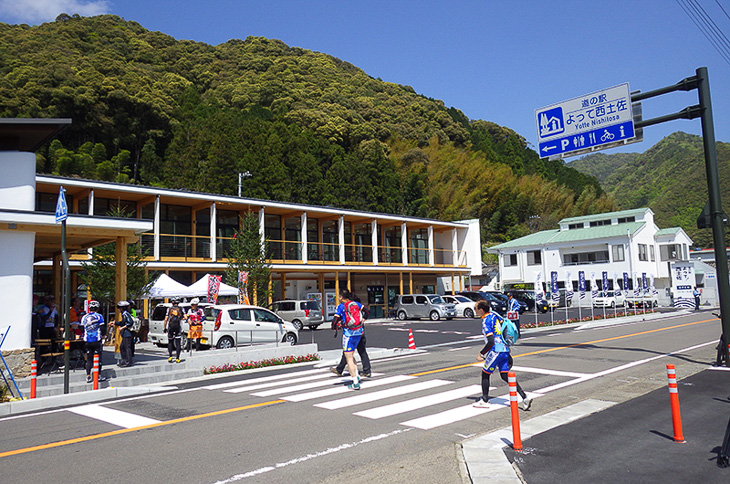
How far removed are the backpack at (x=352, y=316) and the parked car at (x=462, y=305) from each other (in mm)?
24482

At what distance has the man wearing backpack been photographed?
10328 millimetres

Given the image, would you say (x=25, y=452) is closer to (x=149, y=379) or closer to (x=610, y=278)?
(x=149, y=379)

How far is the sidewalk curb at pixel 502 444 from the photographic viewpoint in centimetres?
535

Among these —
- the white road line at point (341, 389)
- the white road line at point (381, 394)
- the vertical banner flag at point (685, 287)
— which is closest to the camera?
the white road line at point (381, 394)

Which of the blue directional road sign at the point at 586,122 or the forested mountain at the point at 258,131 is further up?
the forested mountain at the point at 258,131

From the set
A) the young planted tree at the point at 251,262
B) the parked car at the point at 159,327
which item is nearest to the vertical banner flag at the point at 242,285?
the young planted tree at the point at 251,262

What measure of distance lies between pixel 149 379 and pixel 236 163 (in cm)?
3623

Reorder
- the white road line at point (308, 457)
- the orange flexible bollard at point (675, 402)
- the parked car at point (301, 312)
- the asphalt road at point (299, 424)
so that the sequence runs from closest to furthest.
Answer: the white road line at point (308, 457) < the asphalt road at point (299, 424) < the orange flexible bollard at point (675, 402) < the parked car at point (301, 312)

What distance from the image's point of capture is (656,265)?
171ft

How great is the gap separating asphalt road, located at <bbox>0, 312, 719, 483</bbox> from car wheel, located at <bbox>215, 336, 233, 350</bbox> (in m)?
4.54

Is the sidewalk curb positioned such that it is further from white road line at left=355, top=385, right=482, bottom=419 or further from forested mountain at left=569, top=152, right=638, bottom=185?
forested mountain at left=569, top=152, right=638, bottom=185

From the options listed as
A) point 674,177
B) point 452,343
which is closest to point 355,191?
point 452,343

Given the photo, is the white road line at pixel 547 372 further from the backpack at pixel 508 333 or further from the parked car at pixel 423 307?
the parked car at pixel 423 307

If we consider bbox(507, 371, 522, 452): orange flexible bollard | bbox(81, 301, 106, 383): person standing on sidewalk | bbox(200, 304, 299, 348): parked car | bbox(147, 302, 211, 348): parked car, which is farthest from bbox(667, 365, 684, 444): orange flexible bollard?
bbox(147, 302, 211, 348): parked car
